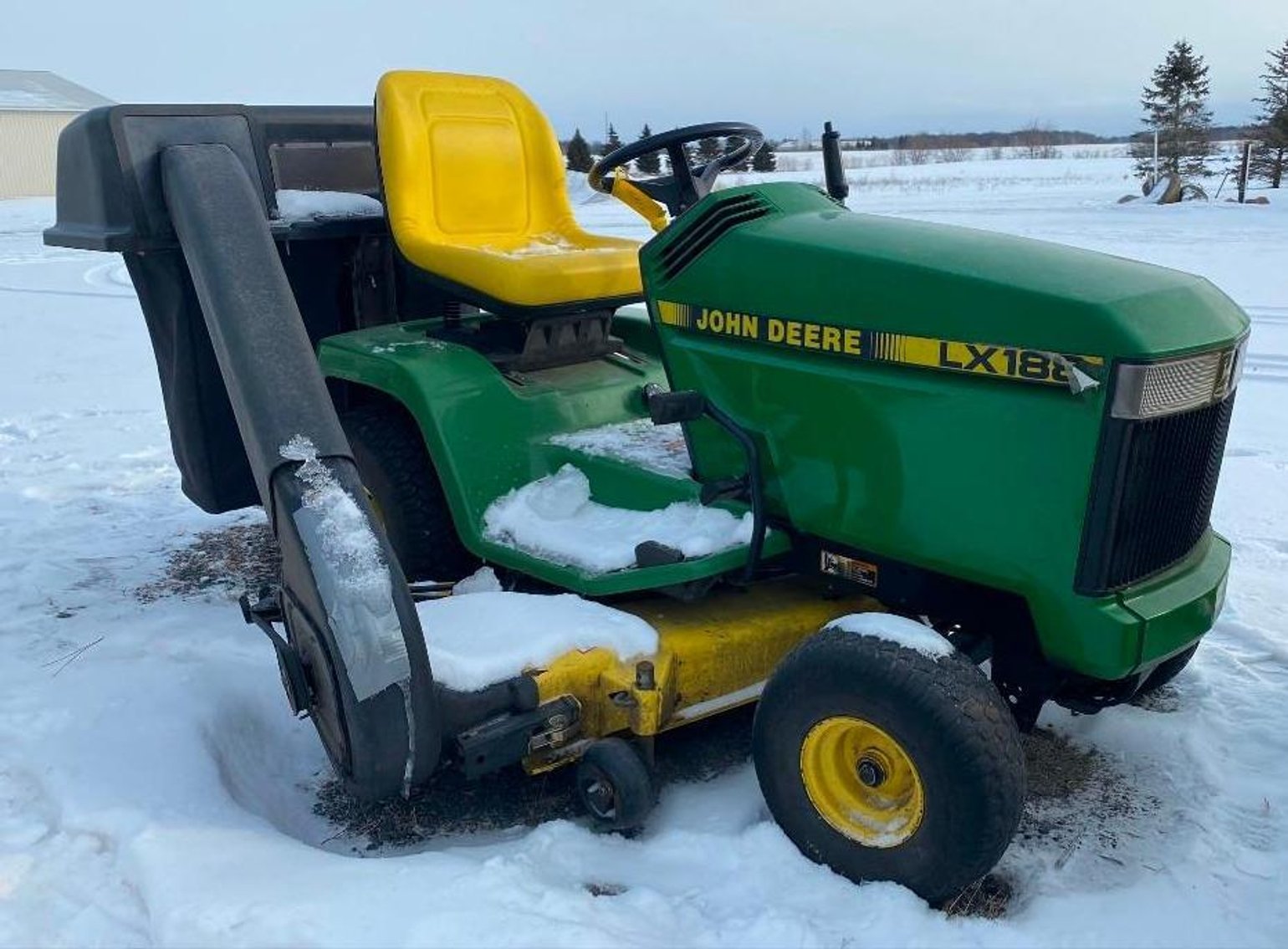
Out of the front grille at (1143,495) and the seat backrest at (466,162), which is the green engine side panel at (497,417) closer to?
the seat backrest at (466,162)

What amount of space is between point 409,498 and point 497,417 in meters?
0.39

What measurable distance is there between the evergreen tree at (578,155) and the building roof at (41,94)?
16.0 metres

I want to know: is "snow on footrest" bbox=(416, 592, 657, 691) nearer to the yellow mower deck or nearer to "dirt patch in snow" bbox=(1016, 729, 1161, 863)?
the yellow mower deck

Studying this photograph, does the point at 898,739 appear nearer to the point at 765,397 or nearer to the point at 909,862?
the point at 909,862

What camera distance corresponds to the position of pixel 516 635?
269 cm

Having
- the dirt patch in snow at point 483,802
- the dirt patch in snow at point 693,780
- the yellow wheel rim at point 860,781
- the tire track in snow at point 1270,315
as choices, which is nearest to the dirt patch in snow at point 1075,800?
the dirt patch in snow at point 693,780

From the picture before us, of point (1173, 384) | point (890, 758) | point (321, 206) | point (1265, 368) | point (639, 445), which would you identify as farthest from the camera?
point (1265, 368)

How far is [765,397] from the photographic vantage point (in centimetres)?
268

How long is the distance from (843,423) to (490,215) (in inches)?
71.4

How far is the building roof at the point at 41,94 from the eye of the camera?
129 feet

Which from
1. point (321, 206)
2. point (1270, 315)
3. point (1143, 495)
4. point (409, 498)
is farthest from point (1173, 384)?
point (1270, 315)

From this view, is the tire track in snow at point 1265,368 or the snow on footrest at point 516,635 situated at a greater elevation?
the snow on footrest at point 516,635

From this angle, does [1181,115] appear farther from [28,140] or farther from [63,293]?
[28,140]

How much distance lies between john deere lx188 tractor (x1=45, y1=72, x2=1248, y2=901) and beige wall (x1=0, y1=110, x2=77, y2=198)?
39.1m
